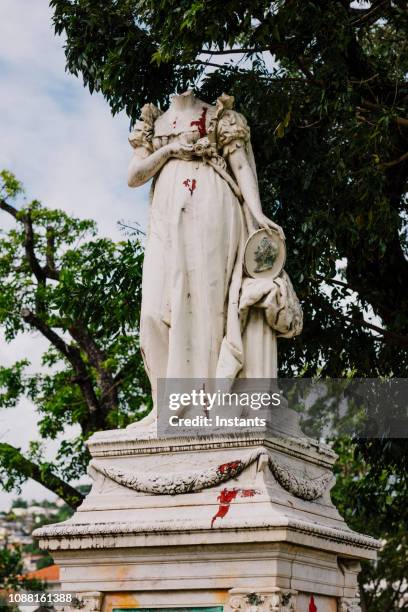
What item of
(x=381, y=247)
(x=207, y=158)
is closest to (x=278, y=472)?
(x=207, y=158)

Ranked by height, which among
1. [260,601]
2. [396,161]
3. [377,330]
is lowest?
[260,601]

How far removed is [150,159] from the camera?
324 inches

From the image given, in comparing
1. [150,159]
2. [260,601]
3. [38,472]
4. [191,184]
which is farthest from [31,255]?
[260,601]

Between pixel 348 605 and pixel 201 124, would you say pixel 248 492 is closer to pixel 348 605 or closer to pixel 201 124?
pixel 348 605

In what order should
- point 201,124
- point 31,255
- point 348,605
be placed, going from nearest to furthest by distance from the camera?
point 348,605 < point 201,124 < point 31,255

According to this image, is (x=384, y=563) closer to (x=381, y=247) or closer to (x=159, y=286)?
(x=381, y=247)

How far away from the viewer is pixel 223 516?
6.80 m

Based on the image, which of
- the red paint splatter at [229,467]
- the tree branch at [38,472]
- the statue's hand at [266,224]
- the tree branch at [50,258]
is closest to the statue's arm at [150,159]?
the statue's hand at [266,224]

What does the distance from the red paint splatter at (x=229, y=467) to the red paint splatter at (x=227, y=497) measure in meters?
0.11

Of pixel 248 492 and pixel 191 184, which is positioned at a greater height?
pixel 191 184

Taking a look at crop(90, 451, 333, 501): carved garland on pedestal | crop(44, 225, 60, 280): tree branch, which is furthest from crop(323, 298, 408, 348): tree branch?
crop(44, 225, 60, 280): tree branch

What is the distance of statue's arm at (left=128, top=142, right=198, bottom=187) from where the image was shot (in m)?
8.17

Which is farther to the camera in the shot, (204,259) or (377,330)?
(377,330)

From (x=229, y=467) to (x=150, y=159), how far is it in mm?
2409
